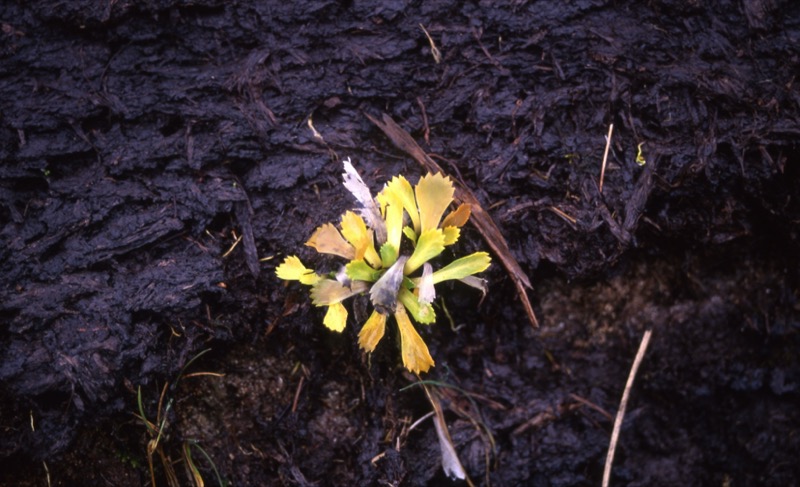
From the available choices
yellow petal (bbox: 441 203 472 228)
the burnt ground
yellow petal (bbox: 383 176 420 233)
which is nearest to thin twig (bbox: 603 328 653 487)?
the burnt ground

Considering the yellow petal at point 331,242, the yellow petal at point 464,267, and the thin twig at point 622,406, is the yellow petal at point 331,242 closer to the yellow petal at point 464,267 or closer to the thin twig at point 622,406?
the yellow petal at point 464,267

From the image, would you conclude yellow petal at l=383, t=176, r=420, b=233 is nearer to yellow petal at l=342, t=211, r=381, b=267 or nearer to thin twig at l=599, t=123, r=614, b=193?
yellow petal at l=342, t=211, r=381, b=267

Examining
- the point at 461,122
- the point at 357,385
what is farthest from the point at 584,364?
the point at 461,122

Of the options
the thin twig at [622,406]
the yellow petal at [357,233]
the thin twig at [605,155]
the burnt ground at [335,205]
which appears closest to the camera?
the yellow petal at [357,233]

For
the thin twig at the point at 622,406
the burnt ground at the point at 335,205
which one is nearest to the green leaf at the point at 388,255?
the burnt ground at the point at 335,205

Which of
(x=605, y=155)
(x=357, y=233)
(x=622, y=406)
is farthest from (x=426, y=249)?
(x=622, y=406)

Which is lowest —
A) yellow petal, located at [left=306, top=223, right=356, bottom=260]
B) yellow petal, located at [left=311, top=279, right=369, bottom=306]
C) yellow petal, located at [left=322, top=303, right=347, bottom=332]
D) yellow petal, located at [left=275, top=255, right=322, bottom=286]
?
yellow petal, located at [left=322, top=303, right=347, bottom=332]

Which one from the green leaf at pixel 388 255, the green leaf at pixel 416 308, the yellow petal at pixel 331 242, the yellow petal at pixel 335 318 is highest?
the yellow petal at pixel 331 242
